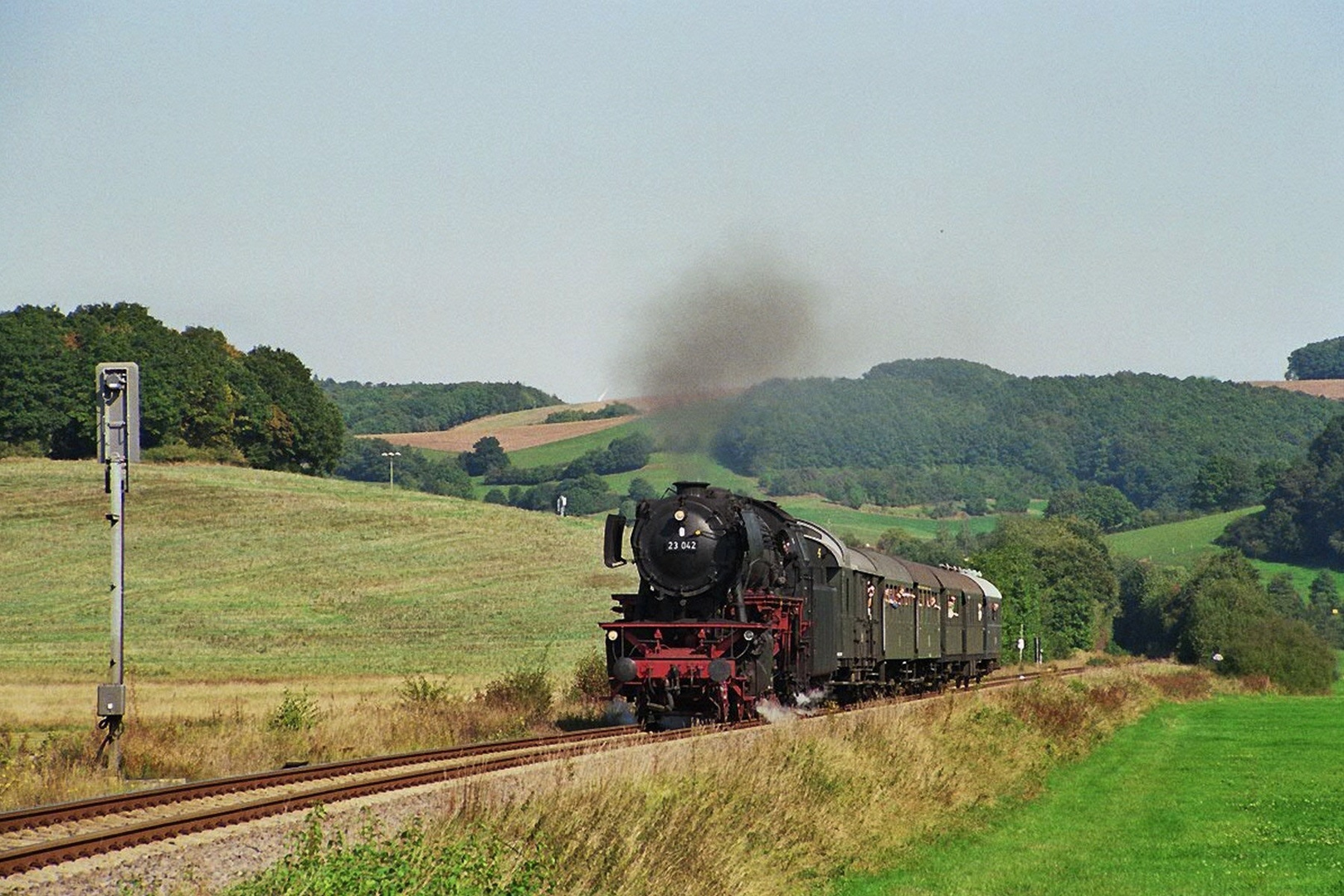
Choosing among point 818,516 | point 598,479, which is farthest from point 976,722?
point 818,516

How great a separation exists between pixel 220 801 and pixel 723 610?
12.0m

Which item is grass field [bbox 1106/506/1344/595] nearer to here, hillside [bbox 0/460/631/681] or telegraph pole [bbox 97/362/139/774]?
hillside [bbox 0/460/631/681]

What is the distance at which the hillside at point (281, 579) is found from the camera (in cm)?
5947

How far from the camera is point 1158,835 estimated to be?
23.5 m

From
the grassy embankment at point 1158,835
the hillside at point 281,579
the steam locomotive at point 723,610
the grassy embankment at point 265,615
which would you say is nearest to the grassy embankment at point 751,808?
the grassy embankment at point 1158,835

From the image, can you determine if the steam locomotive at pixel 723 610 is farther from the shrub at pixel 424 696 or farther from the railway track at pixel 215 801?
the shrub at pixel 424 696

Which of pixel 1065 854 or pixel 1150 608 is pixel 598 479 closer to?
pixel 1150 608

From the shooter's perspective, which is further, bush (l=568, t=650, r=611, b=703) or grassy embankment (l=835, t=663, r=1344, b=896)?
bush (l=568, t=650, r=611, b=703)

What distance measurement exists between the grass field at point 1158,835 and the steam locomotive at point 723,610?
17.0 ft

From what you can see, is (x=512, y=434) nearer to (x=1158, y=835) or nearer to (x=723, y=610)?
(x=723, y=610)

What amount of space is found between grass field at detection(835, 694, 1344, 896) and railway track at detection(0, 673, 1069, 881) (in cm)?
535

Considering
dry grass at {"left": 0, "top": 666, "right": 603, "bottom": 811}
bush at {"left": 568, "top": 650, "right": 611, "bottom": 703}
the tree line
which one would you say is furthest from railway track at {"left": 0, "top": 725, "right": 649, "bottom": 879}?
the tree line

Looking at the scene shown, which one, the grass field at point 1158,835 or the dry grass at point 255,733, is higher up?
the dry grass at point 255,733

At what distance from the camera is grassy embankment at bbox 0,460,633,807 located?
26688 millimetres
